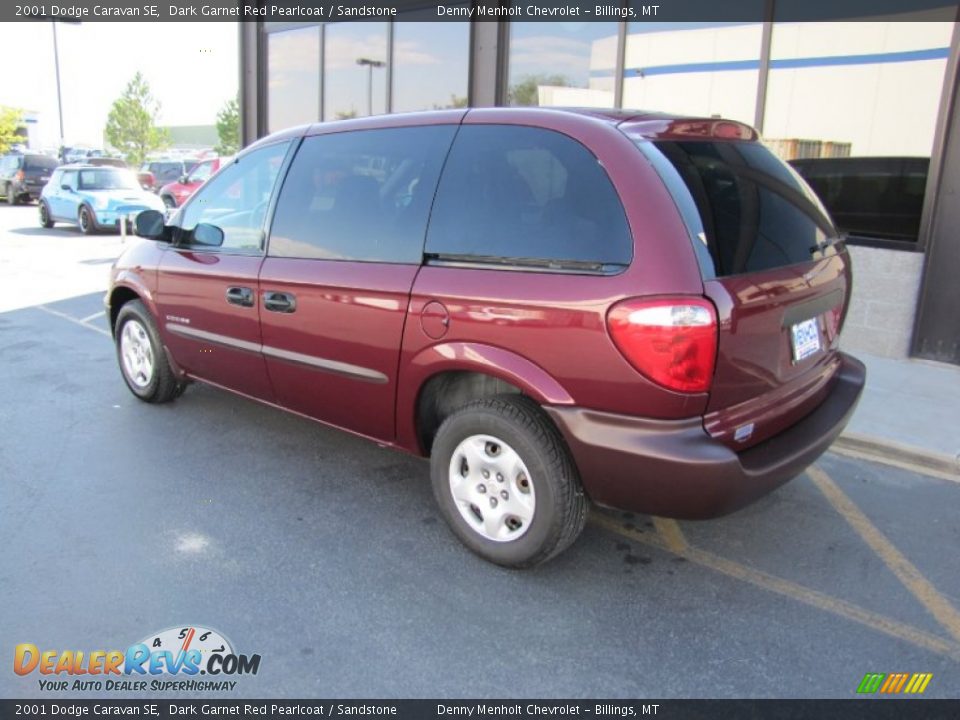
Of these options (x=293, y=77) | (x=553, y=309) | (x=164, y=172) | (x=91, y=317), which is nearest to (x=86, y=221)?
(x=293, y=77)

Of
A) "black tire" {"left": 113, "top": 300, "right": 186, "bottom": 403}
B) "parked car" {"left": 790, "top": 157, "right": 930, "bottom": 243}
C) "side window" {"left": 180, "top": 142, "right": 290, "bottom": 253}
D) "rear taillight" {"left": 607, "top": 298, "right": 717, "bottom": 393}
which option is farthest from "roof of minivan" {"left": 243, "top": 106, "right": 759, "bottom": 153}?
"parked car" {"left": 790, "top": 157, "right": 930, "bottom": 243}

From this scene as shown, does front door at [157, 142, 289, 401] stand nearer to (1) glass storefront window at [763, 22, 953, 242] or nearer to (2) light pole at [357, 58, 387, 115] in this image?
(1) glass storefront window at [763, 22, 953, 242]

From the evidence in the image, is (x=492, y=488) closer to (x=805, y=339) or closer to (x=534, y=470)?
(x=534, y=470)

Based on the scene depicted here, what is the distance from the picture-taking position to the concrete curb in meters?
4.43

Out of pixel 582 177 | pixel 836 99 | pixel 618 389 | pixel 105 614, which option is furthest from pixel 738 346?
pixel 836 99

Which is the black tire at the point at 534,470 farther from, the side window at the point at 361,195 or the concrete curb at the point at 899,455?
the concrete curb at the point at 899,455

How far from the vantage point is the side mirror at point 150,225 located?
4.67 m

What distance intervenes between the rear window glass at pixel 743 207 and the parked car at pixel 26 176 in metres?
27.4

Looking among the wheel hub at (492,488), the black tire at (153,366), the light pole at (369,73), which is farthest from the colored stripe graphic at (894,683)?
the light pole at (369,73)

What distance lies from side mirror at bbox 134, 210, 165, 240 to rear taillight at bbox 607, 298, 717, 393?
325 cm

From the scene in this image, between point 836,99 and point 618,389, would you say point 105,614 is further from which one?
point 836,99

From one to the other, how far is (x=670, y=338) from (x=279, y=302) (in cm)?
210

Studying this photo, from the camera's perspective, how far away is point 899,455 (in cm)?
463

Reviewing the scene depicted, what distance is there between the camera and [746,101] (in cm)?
769
